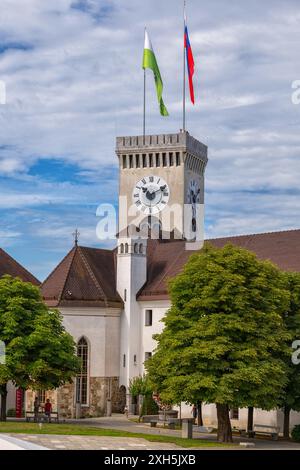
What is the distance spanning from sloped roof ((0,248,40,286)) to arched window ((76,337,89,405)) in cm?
1038

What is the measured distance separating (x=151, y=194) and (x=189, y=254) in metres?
27.7

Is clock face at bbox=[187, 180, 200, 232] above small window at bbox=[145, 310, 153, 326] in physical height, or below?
above

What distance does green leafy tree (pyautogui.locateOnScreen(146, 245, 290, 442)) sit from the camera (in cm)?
5456

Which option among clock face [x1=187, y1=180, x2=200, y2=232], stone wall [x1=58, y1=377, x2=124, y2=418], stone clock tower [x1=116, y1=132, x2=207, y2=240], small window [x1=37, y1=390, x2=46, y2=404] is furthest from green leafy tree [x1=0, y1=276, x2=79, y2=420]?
clock face [x1=187, y1=180, x2=200, y2=232]

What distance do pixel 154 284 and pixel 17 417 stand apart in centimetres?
1644

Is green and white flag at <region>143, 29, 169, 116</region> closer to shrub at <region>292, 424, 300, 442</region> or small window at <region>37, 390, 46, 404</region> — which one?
small window at <region>37, 390, 46, 404</region>

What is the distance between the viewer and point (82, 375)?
7825cm

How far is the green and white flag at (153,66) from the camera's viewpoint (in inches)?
3666

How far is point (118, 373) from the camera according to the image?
80500mm

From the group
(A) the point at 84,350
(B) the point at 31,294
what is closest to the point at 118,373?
(A) the point at 84,350

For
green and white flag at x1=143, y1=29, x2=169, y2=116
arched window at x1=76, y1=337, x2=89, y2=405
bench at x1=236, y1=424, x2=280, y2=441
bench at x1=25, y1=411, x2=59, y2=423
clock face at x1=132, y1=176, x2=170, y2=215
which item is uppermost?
green and white flag at x1=143, y1=29, x2=169, y2=116

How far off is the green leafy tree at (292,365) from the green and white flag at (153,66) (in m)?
36.2

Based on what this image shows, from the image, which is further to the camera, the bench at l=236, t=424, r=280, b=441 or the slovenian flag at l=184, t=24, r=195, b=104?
the slovenian flag at l=184, t=24, r=195, b=104
